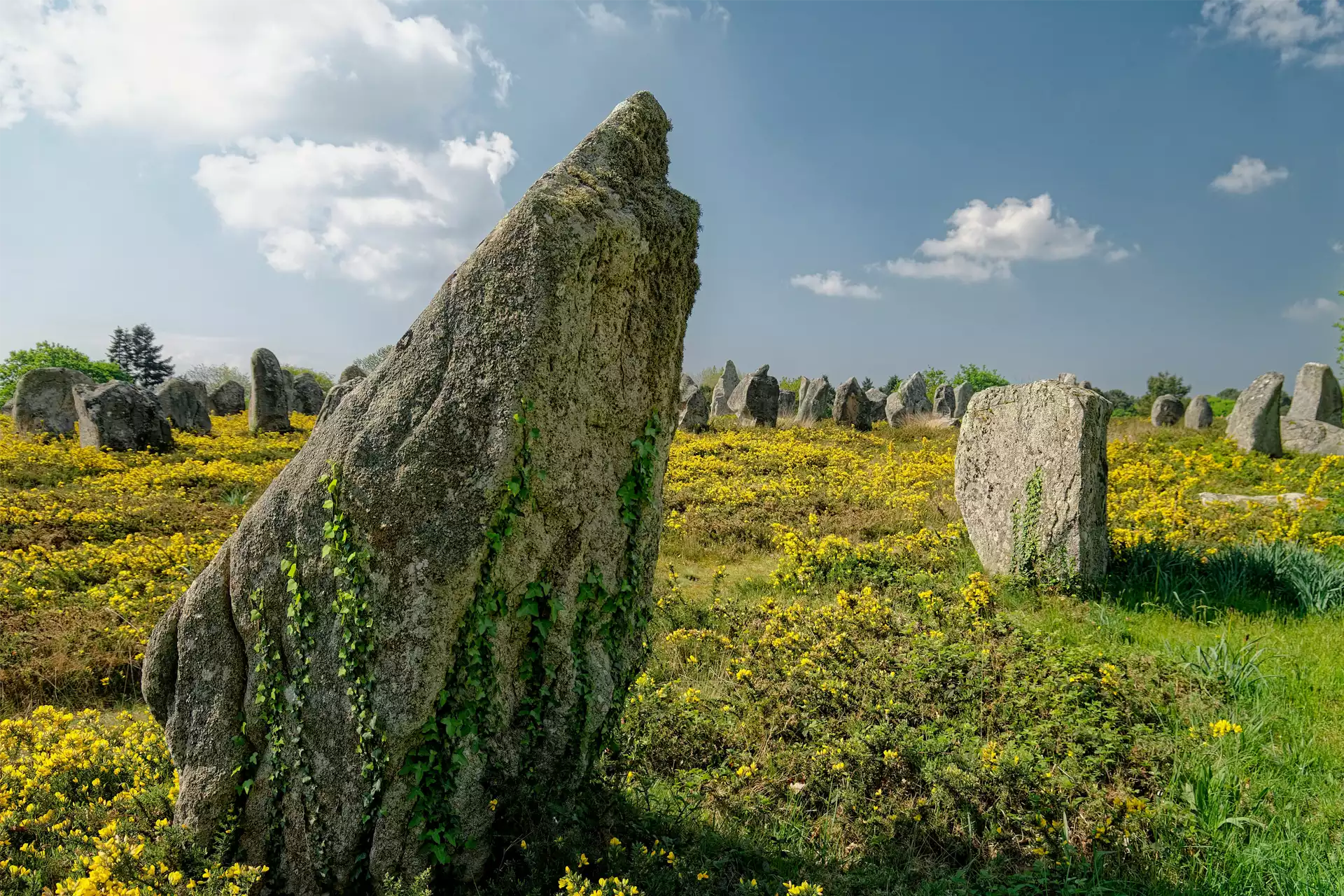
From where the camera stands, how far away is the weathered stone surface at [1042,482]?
7492 millimetres

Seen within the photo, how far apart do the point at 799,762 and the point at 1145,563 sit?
17.9 ft

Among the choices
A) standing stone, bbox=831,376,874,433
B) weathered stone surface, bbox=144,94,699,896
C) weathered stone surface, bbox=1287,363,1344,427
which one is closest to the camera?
weathered stone surface, bbox=144,94,699,896

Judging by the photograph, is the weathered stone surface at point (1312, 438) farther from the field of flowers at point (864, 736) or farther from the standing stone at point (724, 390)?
the standing stone at point (724, 390)

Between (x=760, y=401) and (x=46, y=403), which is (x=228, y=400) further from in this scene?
(x=760, y=401)

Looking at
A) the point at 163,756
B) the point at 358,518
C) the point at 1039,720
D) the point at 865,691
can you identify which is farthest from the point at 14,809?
the point at 1039,720

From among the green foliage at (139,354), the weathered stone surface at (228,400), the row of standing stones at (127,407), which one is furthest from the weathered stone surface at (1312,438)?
the green foliage at (139,354)

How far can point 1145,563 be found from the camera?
25.8 ft

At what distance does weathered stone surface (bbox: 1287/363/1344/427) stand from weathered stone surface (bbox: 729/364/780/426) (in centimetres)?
1464

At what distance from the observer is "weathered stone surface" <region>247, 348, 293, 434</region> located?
22.7 meters

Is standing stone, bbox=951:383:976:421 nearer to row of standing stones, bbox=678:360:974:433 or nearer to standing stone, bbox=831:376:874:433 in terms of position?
row of standing stones, bbox=678:360:974:433

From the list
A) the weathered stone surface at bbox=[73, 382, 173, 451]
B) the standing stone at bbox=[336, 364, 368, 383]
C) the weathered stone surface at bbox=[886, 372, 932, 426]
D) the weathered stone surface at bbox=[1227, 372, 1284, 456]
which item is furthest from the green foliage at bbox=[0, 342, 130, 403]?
the weathered stone surface at bbox=[1227, 372, 1284, 456]

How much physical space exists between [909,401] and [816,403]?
6.56 meters

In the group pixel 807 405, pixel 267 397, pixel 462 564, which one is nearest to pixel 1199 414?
pixel 807 405

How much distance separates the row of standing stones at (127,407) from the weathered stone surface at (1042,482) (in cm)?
1071
